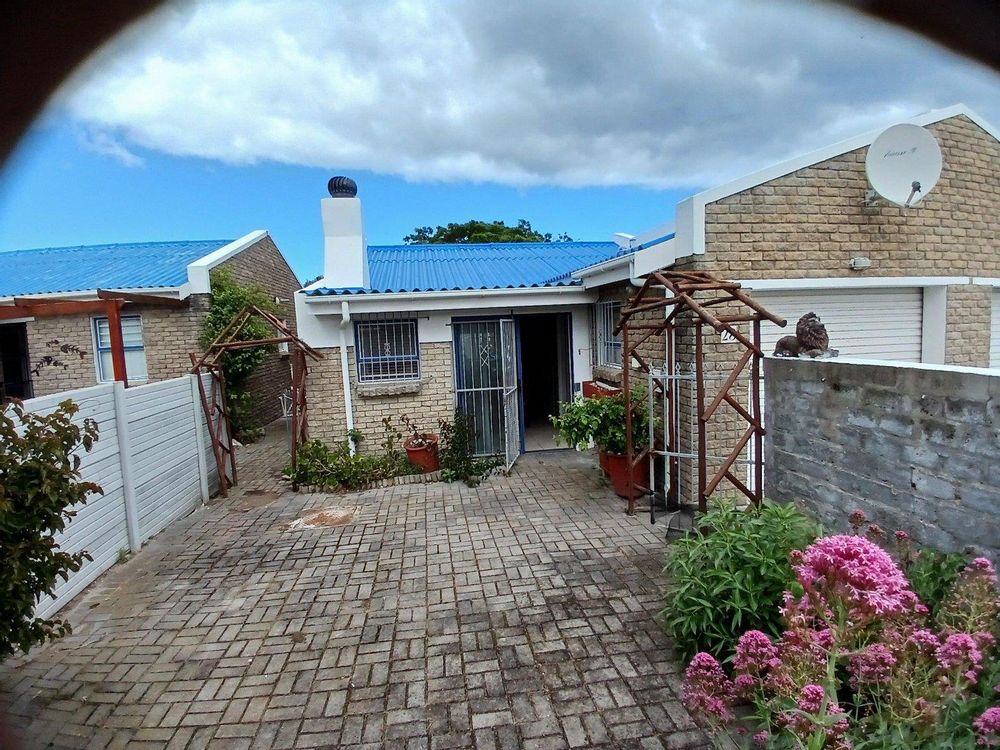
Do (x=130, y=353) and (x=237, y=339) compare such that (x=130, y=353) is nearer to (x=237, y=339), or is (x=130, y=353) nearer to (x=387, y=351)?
(x=237, y=339)

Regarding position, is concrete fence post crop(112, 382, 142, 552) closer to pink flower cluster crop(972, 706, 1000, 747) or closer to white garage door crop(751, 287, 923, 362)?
pink flower cluster crop(972, 706, 1000, 747)

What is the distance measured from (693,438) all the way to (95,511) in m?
6.02

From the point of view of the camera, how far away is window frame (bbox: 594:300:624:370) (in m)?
7.71

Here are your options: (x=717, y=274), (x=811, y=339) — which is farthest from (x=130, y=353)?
(x=811, y=339)

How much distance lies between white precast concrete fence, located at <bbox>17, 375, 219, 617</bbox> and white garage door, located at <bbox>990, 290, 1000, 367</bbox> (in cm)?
1028

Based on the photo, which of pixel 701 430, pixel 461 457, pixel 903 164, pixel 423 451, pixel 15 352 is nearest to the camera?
pixel 701 430

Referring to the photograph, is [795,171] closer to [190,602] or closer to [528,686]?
[528,686]

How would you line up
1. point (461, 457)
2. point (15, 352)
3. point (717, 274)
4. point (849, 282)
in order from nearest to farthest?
point (717, 274), point (849, 282), point (461, 457), point (15, 352)

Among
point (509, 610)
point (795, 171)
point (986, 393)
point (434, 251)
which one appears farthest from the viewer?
point (434, 251)

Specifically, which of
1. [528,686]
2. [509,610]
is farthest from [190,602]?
[528,686]

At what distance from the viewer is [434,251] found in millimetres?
12789

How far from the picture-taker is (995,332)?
6703mm

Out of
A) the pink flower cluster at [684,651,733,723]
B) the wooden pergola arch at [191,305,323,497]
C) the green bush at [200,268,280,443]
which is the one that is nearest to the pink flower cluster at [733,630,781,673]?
the pink flower cluster at [684,651,733,723]

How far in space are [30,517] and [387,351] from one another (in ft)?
18.5
